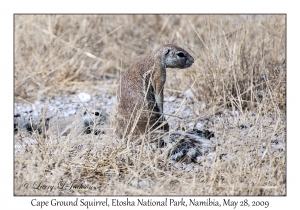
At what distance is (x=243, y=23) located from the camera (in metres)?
7.16

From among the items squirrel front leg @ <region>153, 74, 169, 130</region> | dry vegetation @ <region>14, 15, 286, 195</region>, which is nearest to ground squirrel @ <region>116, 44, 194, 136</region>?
squirrel front leg @ <region>153, 74, 169, 130</region>

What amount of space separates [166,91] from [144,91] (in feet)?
6.69

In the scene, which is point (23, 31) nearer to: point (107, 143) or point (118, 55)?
point (118, 55)

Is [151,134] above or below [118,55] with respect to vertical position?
below

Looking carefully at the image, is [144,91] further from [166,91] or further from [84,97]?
[84,97]

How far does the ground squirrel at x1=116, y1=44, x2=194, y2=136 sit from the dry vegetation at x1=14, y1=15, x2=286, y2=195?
30 cm

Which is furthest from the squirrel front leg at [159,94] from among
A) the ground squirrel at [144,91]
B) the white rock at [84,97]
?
the white rock at [84,97]

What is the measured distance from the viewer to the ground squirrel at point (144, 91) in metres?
5.68

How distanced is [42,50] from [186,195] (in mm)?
4578

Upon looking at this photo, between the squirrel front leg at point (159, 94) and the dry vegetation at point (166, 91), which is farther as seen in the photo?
the squirrel front leg at point (159, 94)

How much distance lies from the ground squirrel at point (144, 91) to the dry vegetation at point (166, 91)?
300 mm

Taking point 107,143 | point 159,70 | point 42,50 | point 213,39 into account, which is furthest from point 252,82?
point 42,50

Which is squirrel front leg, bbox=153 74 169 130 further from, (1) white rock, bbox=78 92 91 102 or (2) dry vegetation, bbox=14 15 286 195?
(1) white rock, bbox=78 92 91 102

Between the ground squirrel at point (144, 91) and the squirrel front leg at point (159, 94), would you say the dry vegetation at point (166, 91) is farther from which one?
the squirrel front leg at point (159, 94)
